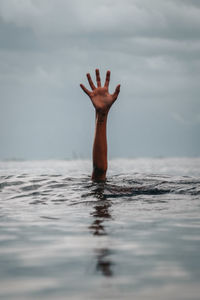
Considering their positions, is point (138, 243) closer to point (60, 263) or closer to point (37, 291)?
point (60, 263)

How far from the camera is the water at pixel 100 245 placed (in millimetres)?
2400

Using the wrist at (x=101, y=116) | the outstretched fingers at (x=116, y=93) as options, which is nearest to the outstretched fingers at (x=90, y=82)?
the outstretched fingers at (x=116, y=93)

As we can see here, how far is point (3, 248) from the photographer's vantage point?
11.4 feet

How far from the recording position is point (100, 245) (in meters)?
3.44

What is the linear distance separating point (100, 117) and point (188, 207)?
8.86ft

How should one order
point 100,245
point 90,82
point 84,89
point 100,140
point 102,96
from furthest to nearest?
point 90,82 < point 84,89 < point 102,96 < point 100,140 < point 100,245

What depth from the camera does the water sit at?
7.88 feet

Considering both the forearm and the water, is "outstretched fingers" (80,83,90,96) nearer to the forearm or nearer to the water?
the forearm

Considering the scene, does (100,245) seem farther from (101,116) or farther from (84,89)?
(84,89)

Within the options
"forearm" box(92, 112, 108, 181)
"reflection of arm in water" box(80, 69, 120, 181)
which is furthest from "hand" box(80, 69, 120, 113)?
"forearm" box(92, 112, 108, 181)

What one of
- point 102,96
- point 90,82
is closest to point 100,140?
point 102,96

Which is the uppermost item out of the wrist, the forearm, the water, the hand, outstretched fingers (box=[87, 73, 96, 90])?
outstretched fingers (box=[87, 73, 96, 90])

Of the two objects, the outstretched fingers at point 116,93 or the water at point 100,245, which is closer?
the water at point 100,245

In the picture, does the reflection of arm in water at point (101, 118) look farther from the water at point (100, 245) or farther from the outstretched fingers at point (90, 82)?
the water at point (100, 245)
